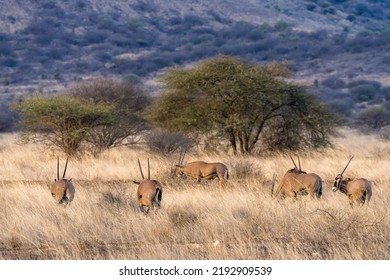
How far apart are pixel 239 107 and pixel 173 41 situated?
54086 mm

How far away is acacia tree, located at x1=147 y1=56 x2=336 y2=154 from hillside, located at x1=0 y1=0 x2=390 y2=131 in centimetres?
2616

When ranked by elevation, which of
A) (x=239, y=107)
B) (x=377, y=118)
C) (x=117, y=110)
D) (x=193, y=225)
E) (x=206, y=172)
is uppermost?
(x=193, y=225)

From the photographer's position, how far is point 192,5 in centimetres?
8494

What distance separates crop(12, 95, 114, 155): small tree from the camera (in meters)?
20.9

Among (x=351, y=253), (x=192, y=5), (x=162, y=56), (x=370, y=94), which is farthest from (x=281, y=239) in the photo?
(x=192, y=5)

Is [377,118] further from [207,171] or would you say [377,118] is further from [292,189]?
[292,189]

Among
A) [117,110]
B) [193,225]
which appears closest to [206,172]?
[193,225]

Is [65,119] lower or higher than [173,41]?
higher

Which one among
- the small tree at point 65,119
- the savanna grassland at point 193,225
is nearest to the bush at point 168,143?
the small tree at point 65,119

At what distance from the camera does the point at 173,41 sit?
7450cm

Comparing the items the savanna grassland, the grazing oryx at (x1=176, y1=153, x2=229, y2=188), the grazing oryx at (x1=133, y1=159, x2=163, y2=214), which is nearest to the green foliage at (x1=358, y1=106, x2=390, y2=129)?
the savanna grassland

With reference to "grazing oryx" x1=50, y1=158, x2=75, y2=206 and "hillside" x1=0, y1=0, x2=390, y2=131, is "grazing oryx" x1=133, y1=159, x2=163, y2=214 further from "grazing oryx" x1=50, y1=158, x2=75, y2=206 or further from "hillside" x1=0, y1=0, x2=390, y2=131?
"hillside" x1=0, y1=0, x2=390, y2=131

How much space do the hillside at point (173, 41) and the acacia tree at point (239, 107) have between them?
2616cm

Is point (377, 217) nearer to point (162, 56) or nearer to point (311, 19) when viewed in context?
point (162, 56)
